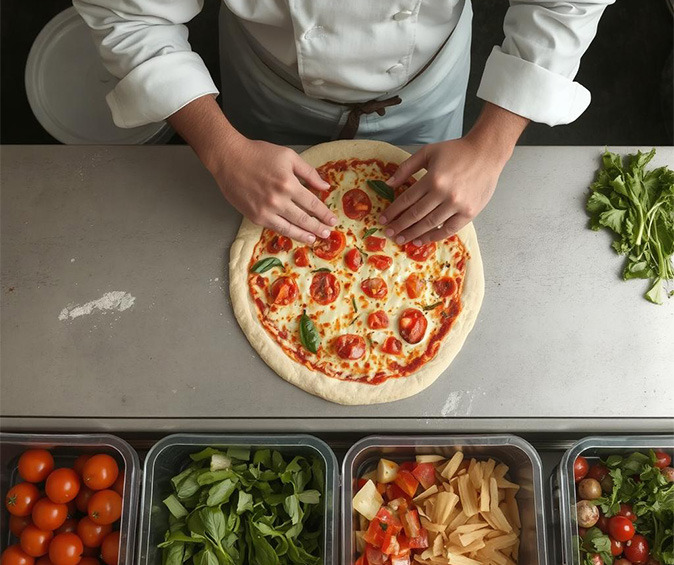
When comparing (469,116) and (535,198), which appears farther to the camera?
(469,116)

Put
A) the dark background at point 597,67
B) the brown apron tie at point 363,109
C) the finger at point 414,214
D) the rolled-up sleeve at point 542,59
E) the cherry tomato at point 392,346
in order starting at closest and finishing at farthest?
the rolled-up sleeve at point 542,59 → the finger at point 414,214 → the cherry tomato at point 392,346 → the brown apron tie at point 363,109 → the dark background at point 597,67

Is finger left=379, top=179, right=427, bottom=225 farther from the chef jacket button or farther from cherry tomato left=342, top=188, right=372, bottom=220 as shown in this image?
the chef jacket button

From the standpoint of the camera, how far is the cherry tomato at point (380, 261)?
6.60 feet

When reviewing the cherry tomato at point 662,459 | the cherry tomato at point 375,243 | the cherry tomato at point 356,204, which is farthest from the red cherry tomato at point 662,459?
the cherry tomato at point 356,204

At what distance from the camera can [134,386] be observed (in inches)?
78.0

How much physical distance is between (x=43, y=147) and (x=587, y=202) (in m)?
1.73

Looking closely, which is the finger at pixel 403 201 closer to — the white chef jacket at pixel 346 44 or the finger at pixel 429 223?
the finger at pixel 429 223

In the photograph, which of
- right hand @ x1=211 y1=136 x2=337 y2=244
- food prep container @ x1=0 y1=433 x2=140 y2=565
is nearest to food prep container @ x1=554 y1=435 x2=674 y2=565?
right hand @ x1=211 y1=136 x2=337 y2=244

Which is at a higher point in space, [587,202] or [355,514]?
[587,202]

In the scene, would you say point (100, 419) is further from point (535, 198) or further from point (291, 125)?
point (535, 198)

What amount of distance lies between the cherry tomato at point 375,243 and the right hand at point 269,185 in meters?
0.18

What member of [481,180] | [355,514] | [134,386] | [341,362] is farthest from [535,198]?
[134,386]

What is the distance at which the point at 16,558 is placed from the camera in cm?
201

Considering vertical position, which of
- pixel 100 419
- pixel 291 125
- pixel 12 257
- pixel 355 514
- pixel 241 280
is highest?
pixel 291 125
